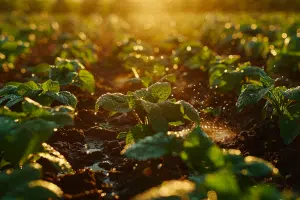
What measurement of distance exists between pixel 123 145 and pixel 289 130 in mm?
1271

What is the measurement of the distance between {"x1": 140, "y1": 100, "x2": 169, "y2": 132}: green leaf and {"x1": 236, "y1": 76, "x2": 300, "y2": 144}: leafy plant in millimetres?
765

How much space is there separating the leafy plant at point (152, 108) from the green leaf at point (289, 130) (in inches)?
24.9

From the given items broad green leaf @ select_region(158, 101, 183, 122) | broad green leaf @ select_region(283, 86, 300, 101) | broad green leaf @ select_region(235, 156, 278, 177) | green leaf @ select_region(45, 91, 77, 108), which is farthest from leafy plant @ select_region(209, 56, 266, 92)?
broad green leaf @ select_region(235, 156, 278, 177)

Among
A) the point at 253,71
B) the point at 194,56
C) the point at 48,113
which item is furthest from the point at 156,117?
the point at 194,56

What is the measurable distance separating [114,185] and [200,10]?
98.9 feet

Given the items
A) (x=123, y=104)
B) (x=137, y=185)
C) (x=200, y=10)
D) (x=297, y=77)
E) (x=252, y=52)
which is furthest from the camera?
(x=200, y=10)

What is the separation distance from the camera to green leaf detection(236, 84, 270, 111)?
3.04 meters

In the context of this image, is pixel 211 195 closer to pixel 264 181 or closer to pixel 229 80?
pixel 264 181

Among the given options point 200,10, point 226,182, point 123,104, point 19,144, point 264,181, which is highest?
point 200,10

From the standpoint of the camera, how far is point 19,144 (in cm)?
228

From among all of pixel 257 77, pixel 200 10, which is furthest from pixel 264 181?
pixel 200 10

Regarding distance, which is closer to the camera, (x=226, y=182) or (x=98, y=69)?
(x=226, y=182)

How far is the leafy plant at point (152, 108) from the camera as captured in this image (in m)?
2.67

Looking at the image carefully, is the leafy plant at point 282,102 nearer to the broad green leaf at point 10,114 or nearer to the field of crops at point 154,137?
the field of crops at point 154,137
